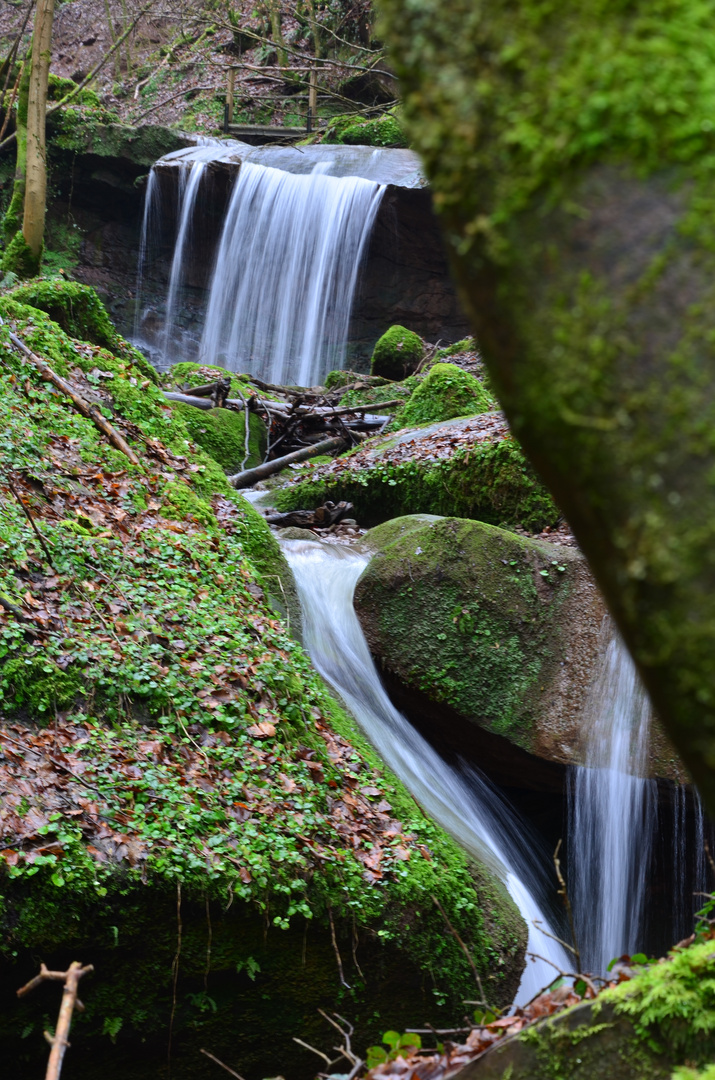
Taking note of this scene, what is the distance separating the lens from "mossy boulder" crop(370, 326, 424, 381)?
17406 mm

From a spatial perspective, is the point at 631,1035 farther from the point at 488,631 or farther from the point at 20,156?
the point at 20,156

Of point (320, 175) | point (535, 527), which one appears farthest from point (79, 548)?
point (320, 175)

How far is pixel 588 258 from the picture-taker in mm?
799

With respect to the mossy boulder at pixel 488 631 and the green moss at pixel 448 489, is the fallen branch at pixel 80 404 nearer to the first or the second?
the mossy boulder at pixel 488 631

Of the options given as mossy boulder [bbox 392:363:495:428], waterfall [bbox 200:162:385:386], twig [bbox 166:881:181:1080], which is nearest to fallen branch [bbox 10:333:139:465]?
Result: twig [bbox 166:881:181:1080]

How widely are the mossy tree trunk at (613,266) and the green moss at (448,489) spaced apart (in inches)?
294

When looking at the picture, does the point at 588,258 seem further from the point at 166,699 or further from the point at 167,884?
the point at 166,699

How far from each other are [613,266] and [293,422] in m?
12.4

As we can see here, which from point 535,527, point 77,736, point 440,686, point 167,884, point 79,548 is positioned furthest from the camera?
point 535,527

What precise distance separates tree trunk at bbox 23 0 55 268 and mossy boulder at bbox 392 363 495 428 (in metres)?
6.46

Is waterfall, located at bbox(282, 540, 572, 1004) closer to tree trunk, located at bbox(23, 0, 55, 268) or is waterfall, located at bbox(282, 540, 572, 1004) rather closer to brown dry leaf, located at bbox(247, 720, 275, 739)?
brown dry leaf, located at bbox(247, 720, 275, 739)

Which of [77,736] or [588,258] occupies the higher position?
[588,258]

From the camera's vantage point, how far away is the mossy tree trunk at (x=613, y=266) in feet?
2.52

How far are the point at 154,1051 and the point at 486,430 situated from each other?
7473 millimetres
